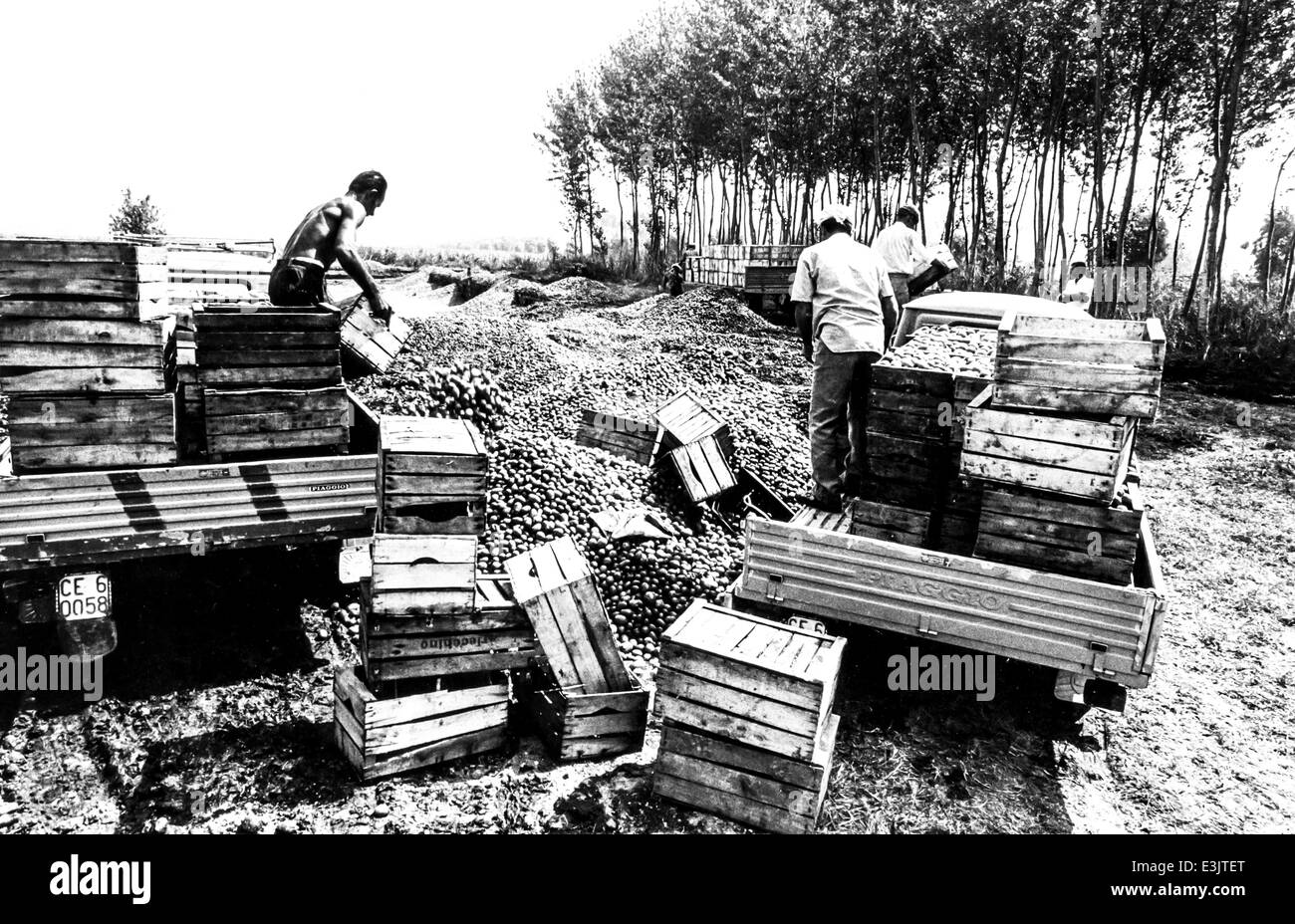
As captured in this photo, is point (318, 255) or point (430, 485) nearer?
point (430, 485)

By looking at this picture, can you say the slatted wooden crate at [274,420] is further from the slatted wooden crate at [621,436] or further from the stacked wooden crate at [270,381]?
the slatted wooden crate at [621,436]

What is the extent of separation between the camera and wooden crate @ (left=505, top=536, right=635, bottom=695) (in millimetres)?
4809

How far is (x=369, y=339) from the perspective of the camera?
25.6 feet

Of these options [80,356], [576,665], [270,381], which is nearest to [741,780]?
[576,665]

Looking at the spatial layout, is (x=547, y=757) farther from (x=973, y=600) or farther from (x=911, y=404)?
(x=911, y=404)

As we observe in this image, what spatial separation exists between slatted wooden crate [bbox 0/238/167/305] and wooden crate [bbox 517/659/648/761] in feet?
10.8

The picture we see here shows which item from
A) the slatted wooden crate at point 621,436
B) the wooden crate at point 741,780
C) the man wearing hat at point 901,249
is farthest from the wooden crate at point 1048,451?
the man wearing hat at point 901,249

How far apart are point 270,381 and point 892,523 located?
4114 mm

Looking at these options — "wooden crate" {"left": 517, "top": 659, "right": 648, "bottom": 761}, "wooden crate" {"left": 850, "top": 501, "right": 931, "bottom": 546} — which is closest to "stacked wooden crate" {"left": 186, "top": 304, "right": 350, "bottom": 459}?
"wooden crate" {"left": 517, "top": 659, "right": 648, "bottom": 761}

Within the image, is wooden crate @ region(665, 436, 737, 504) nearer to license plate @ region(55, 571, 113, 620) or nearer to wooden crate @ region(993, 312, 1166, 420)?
wooden crate @ region(993, 312, 1166, 420)

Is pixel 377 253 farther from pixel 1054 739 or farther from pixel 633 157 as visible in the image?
pixel 1054 739

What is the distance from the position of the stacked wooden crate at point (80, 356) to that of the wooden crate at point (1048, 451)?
482cm

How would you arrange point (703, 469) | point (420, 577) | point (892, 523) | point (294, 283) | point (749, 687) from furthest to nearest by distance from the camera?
1. point (703, 469)
2. point (294, 283)
3. point (892, 523)
4. point (420, 577)
5. point (749, 687)

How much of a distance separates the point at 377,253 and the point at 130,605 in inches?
1892
